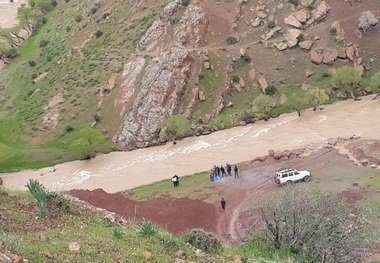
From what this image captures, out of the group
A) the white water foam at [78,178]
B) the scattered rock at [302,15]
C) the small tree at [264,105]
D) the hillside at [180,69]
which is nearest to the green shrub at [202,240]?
the white water foam at [78,178]

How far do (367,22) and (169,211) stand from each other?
161 feet

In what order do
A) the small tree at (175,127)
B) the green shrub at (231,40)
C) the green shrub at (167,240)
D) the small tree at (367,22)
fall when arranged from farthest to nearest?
the green shrub at (231,40) < the small tree at (367,22) < the small tree at (175,127) < the green shrub at (167,240)

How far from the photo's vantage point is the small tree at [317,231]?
18.5 meters

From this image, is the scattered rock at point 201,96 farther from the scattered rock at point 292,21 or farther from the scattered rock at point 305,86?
the scattered rock at point 292,21

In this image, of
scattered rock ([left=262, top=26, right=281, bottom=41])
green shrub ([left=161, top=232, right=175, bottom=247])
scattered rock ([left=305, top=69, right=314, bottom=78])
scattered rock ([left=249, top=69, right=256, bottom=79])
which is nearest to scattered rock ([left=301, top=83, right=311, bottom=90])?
scattered rock ([left=305, top=69, right=314, bottom=78])

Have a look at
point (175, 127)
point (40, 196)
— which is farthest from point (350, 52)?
point (40, 196)

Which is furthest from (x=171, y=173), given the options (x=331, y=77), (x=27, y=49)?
(x=27, y=49)

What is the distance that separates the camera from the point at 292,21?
73.1 metres

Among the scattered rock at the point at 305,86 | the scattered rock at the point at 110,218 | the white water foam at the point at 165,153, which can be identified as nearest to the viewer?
the scattered rock at the point at 110,218

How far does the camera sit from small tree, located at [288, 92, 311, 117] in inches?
2435

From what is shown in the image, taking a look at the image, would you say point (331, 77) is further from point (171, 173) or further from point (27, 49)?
point (27, 49)

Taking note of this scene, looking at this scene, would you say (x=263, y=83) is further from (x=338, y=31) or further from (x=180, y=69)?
(x=338, y=31)

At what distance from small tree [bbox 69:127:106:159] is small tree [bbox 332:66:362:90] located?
31.6 meters

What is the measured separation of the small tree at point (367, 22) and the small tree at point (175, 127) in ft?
98.7
